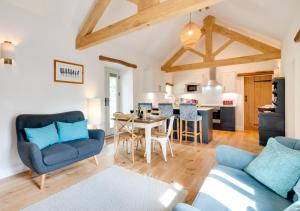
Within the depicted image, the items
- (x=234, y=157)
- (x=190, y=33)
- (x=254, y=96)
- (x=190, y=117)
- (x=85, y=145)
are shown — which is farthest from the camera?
(x=254, y=96)

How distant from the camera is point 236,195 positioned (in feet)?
4.36

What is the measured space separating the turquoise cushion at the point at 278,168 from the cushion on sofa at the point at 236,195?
0.06m

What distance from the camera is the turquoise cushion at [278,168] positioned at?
52.3 inches

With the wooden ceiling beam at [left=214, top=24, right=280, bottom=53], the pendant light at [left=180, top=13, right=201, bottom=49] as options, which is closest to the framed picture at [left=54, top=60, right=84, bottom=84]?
the pendant light at [left=180, top=13, right=201, bottom=49]

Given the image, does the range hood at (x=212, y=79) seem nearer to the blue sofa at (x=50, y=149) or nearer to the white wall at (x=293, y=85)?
the white wall at (x=293, y=85)

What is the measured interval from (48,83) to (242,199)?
3525 millimetres

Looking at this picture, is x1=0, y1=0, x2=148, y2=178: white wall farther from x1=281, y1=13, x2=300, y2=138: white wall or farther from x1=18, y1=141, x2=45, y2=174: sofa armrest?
x1=281, y1=13, x2=300, y2=138: white wall

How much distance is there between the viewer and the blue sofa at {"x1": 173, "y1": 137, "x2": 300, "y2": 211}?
119 centimetres

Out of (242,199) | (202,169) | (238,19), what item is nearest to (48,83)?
(202,169)

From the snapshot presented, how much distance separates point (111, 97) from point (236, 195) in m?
4.54

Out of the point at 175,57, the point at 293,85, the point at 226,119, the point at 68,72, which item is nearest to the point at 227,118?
the point at 226,119

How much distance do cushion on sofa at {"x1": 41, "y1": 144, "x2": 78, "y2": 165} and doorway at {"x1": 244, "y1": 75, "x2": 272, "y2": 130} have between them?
627cm

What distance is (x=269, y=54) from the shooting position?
16.5 feet

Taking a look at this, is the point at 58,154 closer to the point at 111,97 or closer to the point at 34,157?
the point at 34,157
